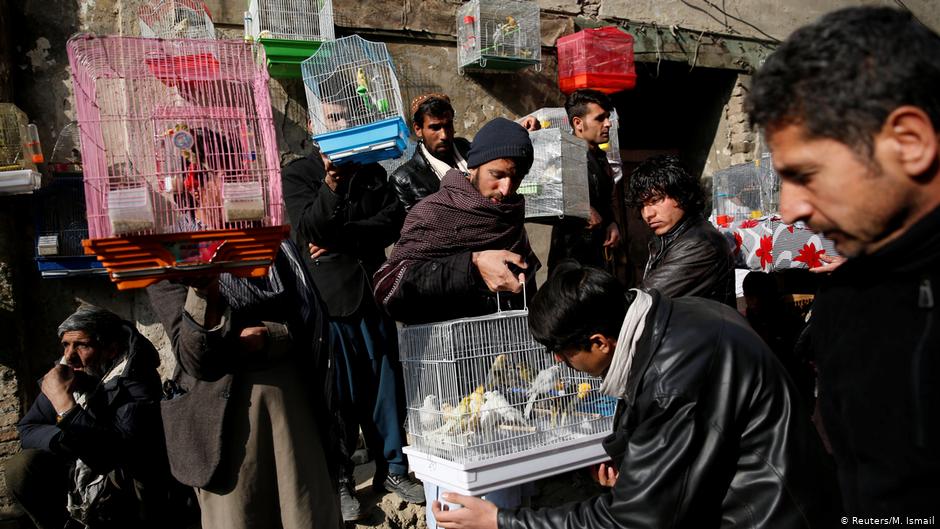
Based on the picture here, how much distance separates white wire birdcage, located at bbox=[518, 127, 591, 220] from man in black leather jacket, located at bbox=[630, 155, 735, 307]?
482 mm

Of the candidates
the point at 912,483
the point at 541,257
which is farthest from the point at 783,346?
the point at 912,483

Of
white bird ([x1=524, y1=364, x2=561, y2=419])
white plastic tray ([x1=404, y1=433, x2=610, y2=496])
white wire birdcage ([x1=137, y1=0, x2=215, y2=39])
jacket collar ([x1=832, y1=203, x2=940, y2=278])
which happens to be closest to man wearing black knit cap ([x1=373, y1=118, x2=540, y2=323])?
white bird ([x1=524, y1=364, x2=561, y2=419])

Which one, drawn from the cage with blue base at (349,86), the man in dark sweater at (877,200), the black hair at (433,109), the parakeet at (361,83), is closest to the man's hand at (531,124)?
the black hair at (433,109)

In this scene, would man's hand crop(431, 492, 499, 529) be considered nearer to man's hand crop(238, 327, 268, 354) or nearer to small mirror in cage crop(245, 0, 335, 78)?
man's hand crop(238, 327, 268, 354)

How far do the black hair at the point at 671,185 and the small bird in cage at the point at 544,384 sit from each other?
125 cm

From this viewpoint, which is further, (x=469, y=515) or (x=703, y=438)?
(x=469, y=515)

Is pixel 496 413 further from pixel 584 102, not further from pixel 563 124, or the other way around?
pixel 563 124

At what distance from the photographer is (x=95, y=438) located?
3.40m

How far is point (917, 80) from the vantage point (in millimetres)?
1012

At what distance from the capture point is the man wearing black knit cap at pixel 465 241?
2.97 meters

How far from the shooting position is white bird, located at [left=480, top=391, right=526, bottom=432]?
8.35 feet

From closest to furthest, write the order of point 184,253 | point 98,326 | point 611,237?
point 184,253 → point 98,326 → point 611,237

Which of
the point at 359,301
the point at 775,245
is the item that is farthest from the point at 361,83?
the point at 775,245

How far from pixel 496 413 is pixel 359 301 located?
144 centimetres
